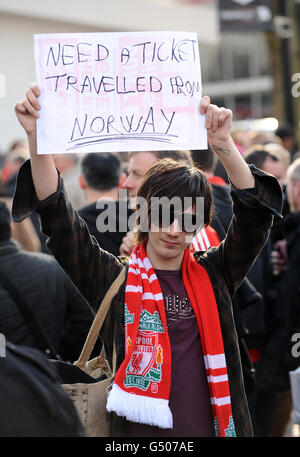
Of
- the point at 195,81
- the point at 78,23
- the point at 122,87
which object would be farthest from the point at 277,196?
the point at 78,23

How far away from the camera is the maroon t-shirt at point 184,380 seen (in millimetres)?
2363

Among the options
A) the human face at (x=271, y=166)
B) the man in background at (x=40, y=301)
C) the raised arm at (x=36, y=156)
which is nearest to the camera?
the raised arm at (x=36, y=156)

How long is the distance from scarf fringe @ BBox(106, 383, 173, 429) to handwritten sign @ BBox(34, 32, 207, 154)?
0.81 metres

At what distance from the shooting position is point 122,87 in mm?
2580

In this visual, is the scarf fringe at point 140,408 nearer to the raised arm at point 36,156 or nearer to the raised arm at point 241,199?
the raised arm at point 241,199

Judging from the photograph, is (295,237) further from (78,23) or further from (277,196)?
(78,23)

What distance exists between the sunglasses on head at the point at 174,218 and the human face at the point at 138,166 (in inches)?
45.2

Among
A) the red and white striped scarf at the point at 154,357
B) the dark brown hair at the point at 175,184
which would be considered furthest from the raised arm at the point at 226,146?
the red and white striped scarf at the point at 154,357

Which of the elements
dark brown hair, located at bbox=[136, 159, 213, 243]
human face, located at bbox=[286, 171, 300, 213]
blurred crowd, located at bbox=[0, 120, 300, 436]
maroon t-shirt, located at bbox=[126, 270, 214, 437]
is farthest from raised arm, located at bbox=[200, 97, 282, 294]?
human face, located at bbox=[286, 171, 300, 213]

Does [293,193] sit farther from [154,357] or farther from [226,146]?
[154,357]

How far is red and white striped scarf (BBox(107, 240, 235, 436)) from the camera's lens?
7.61 ft

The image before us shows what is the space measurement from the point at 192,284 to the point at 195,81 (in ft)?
2.22

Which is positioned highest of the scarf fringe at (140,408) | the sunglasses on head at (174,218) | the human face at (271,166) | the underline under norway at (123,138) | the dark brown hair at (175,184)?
the human face at (271,166)

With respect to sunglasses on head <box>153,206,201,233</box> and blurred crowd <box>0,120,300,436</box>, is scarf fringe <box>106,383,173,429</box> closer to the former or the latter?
sunglasses on head <box>153,206,201,233</box>
